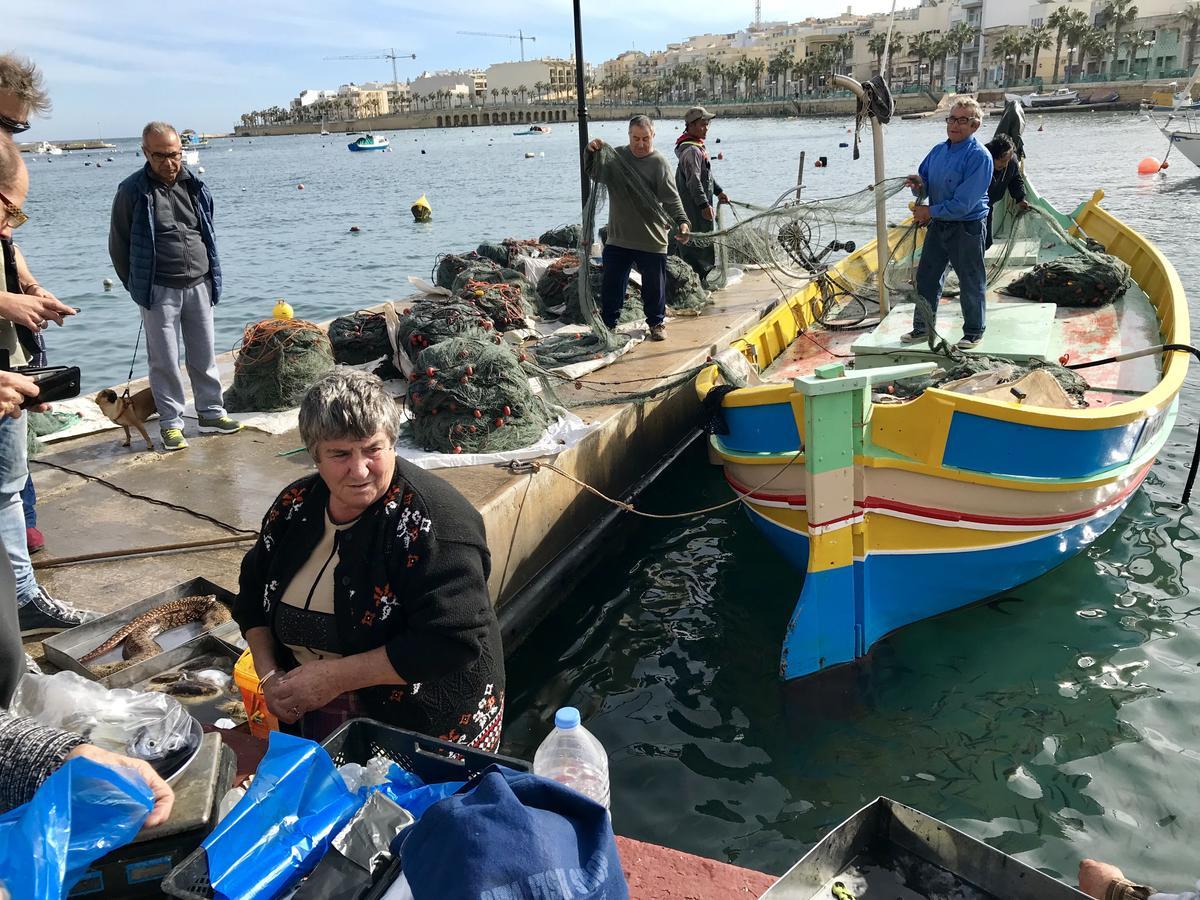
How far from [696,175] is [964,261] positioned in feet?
12.2

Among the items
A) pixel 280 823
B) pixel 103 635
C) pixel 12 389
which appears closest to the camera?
pixel 280 823

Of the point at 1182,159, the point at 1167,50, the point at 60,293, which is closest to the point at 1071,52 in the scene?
the point at 1167,50

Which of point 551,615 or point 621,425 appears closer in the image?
point 551,615

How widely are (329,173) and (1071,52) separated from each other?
8694 centimetres

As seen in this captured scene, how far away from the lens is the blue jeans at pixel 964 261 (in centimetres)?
689

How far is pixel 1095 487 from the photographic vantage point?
5.41 meters

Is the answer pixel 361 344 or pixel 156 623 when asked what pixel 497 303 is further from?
pixel 156 623

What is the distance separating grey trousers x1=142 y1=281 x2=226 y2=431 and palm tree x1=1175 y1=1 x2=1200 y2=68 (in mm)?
111102

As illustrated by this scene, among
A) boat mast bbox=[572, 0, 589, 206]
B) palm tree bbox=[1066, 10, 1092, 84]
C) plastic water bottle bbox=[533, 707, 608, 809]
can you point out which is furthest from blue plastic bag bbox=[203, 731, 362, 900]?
palm tree bbox=[1066, 10, 1092, 84]

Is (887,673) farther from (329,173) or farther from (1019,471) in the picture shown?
(329,173)

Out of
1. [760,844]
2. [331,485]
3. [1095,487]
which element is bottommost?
[760,844]

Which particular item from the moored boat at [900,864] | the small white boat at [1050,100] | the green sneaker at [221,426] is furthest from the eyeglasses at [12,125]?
the small white boat at [1050,100]

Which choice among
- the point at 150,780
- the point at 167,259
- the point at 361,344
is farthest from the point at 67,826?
the point at 361,344

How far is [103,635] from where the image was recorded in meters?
3.93
